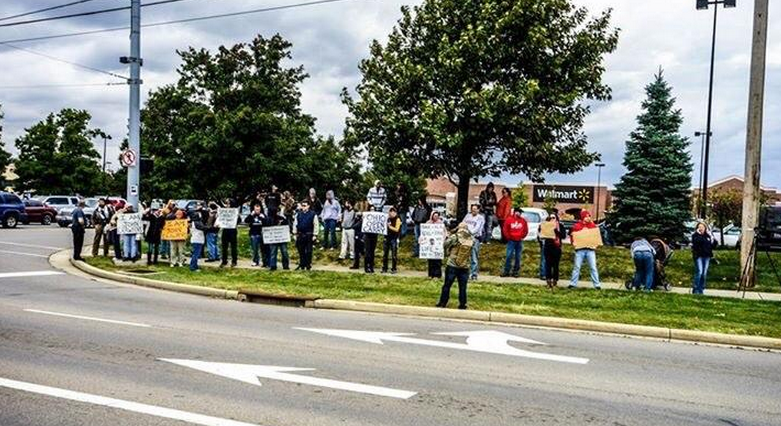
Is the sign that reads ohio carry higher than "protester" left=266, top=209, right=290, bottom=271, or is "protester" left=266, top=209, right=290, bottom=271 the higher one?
the sign that reads ohio carry

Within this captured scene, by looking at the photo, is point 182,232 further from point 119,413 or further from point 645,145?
point 645,145

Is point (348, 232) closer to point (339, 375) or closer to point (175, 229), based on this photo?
point (175, 229)

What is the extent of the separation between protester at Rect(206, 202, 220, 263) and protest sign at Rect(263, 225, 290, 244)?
1.83m

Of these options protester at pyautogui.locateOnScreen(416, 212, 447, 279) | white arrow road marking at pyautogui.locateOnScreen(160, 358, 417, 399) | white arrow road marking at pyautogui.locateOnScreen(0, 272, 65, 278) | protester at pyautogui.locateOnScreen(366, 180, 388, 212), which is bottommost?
white arrow road marking at pyautogui.locateOnScreen(0, 272, 65, 278)

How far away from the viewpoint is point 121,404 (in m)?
6.29

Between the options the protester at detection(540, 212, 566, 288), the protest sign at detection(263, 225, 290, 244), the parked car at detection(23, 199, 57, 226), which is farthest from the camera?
the parked car at detection(23, 199, 57, 226)

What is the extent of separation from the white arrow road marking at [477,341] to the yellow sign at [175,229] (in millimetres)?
9587

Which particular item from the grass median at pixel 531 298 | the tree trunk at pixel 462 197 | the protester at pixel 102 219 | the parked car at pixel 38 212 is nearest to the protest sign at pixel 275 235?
the grass median at pixel 531 298

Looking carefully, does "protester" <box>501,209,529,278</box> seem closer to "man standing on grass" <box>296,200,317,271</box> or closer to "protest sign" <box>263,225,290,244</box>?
"man standing on grass" <box>296,200,317,271</box>

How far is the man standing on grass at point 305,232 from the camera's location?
60.1ft

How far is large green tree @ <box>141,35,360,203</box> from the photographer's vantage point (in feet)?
110

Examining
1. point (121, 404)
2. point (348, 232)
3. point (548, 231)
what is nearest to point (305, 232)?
point (348, 232)

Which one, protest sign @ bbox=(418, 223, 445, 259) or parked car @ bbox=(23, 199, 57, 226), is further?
parked car @ bbox=(23, 199, 57, 226)

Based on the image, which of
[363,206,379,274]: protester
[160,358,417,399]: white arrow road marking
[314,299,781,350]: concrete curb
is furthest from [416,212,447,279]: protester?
[160,358,417,399]: white arrow road marking
